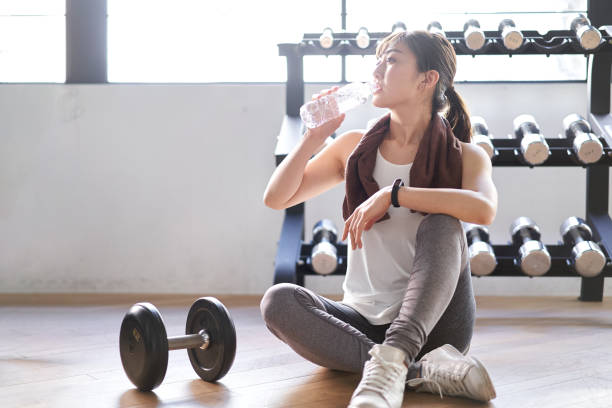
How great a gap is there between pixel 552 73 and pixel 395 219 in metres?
1.71

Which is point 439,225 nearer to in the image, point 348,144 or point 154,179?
point 348,144

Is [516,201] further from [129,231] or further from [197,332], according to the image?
[197,332]

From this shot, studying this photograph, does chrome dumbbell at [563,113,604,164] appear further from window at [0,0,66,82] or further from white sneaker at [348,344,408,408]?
window at [0,0,66,82]

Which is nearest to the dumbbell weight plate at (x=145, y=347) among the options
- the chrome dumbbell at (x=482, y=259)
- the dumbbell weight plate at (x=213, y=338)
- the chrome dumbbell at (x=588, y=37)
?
the dumbbell weight plate at (x=213, y=338)

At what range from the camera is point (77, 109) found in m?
2.79

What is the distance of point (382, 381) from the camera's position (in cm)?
107

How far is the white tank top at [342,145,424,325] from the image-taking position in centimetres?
133

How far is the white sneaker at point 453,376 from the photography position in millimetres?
1167

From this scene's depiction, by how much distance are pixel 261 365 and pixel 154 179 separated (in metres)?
1.43

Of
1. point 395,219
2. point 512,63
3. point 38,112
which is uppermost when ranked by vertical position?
point 512,63

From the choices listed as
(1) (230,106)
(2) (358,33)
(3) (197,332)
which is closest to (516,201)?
(2) (358,33)

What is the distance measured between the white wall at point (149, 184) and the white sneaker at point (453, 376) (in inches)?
59.7

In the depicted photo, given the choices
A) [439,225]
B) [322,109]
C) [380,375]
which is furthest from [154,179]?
[380,375]

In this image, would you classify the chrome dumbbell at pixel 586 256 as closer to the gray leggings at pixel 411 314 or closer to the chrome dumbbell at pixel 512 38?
the chrome dumbbell at pixel 512 38
